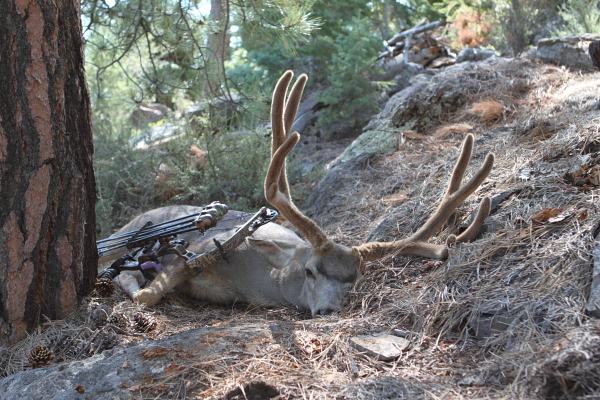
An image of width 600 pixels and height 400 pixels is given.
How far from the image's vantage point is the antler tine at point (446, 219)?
374 centimetres

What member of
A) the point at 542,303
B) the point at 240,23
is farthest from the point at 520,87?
the point at 542,303

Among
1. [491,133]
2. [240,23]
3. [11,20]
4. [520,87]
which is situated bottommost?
[491,133]

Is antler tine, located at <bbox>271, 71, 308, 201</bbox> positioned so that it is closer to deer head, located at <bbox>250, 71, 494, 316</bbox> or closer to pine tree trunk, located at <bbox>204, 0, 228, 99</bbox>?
deer head, located at <bbox>250, 71, 494, 316</bbox>

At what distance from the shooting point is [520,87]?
677 centimetres

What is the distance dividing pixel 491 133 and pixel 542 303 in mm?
3411

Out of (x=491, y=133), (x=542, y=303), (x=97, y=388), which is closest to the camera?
(x=97, y=388)

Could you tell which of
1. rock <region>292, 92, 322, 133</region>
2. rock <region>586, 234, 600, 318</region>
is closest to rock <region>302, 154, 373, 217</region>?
rock <region>586, 234, 600, 318</region>

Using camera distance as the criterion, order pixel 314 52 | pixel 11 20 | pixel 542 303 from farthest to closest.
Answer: pixel 314 52 < pixel 11 20 < pixel 542 303

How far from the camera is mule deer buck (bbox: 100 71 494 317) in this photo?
3.85 meters

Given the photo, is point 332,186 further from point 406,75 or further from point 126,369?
point 406,75

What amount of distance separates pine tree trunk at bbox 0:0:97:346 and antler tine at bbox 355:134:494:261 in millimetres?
2111

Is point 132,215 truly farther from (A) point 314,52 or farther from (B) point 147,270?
(A) point 314,52

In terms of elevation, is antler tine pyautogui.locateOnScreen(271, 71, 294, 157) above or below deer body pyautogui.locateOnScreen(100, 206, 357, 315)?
above

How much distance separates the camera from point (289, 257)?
174 inches
